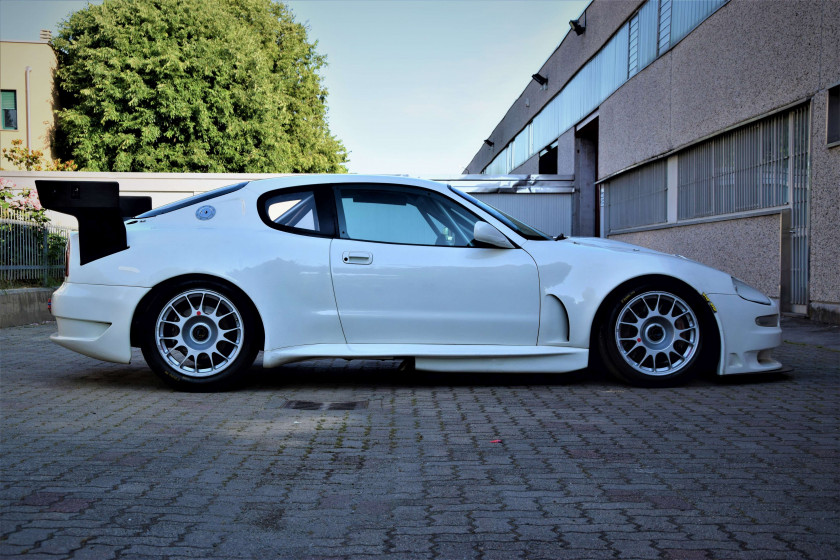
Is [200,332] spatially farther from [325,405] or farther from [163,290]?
[325,405]

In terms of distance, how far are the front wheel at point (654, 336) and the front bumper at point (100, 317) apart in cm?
328

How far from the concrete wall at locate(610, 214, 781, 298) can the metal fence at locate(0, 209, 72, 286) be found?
34.6 ft

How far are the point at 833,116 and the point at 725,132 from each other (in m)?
3.73

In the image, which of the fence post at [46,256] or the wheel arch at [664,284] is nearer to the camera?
the wheel arch at [664,284]

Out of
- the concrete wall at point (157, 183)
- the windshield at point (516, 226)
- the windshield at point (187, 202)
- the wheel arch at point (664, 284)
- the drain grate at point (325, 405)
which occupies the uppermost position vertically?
the concrete wall at point (157, 183)

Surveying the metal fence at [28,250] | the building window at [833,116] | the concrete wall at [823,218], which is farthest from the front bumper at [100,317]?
the building window at [833,116]

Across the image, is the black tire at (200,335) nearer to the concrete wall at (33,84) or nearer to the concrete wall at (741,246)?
the concrete wall at (741,246)

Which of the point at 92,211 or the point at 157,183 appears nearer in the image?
the point at 92,211

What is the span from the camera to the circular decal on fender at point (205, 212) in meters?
5.72

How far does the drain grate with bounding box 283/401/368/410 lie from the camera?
5.03 metres

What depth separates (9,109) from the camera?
39.3 metres

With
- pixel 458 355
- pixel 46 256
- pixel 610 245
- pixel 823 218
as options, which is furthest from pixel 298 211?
pixel 46 256

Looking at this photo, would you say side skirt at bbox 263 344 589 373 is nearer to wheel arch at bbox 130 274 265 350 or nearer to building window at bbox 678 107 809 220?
wheel arch at bbox 130 274 265 350

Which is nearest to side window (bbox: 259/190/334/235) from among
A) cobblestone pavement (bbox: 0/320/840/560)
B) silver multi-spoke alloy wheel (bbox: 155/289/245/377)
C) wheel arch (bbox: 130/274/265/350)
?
wheel arch (bbox: 130/274/265/350)
